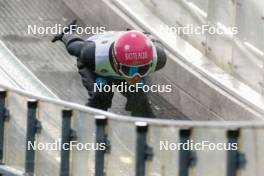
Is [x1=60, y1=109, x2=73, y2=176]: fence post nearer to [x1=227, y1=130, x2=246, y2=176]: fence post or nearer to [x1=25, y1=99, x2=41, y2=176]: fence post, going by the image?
[x1=25, y1=99, x2=41, y2=176]: fence post

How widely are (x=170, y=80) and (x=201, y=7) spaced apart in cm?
81

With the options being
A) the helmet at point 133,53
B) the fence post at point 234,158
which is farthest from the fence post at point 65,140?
the helmet at point 133,53

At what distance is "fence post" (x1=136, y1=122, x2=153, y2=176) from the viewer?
7324 mm

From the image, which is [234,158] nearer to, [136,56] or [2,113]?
[2,113]

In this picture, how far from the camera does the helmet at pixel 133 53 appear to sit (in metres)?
9.83

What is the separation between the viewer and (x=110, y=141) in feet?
24.8

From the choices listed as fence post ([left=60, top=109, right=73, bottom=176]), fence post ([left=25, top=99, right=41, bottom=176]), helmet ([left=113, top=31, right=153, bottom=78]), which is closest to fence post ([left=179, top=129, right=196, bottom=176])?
fence post ([left=60, top=109, right=73, bottom=176])

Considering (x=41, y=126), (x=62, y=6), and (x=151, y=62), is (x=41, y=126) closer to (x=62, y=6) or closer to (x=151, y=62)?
(x=151, y=62)

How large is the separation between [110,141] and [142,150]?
0.28 metres

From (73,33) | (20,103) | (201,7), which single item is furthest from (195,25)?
(20,103)

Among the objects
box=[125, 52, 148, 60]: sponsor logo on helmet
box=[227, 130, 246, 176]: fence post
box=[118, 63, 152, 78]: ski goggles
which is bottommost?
box=[227, 130, 246, 176]: fence post

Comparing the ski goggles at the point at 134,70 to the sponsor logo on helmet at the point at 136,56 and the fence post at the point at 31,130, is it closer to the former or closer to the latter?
the sponsor logo on helmet at the point at 136,56

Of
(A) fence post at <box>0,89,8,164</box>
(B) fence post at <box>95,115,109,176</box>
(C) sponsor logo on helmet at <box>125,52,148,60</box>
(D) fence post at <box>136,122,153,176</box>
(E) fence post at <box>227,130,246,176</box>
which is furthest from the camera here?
(C) sponsor logo on helmet at <box>125,52,148,60</box>

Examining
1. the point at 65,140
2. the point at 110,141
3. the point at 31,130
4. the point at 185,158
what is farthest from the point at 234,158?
the point at 31,130
